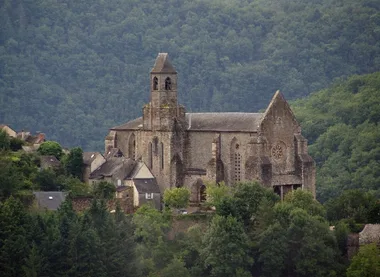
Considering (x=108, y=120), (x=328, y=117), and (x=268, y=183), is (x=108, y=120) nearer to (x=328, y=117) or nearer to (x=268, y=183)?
(x=328, y=117)

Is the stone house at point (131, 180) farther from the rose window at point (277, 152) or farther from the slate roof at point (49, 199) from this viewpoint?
the rose window at point (277, 152)

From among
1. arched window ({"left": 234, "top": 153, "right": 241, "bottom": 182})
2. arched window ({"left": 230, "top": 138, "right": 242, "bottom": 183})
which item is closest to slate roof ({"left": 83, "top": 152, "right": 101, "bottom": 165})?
arched window ({"left": 230, "top": 138, "right": 242, "bottom": 183})

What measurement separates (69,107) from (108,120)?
756 centimetres

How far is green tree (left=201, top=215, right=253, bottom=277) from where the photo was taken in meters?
98.0

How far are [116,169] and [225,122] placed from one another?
24.1 ft

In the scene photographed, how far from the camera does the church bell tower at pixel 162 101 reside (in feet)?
369

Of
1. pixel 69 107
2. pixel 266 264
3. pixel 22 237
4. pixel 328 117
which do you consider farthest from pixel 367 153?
pixel 22 237

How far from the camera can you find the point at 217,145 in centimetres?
11044

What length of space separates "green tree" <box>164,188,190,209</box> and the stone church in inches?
111

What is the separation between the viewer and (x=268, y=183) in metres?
109

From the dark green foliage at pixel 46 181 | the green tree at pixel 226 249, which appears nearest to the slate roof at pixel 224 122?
the dark green foliage at pixel 46 181

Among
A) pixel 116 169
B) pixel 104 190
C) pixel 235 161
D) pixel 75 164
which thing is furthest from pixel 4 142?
pixel 235 161

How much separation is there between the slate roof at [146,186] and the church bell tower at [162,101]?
405 cm

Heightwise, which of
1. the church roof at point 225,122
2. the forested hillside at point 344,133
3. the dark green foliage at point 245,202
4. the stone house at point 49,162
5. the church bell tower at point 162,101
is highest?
the forested hillside at point 344,133
